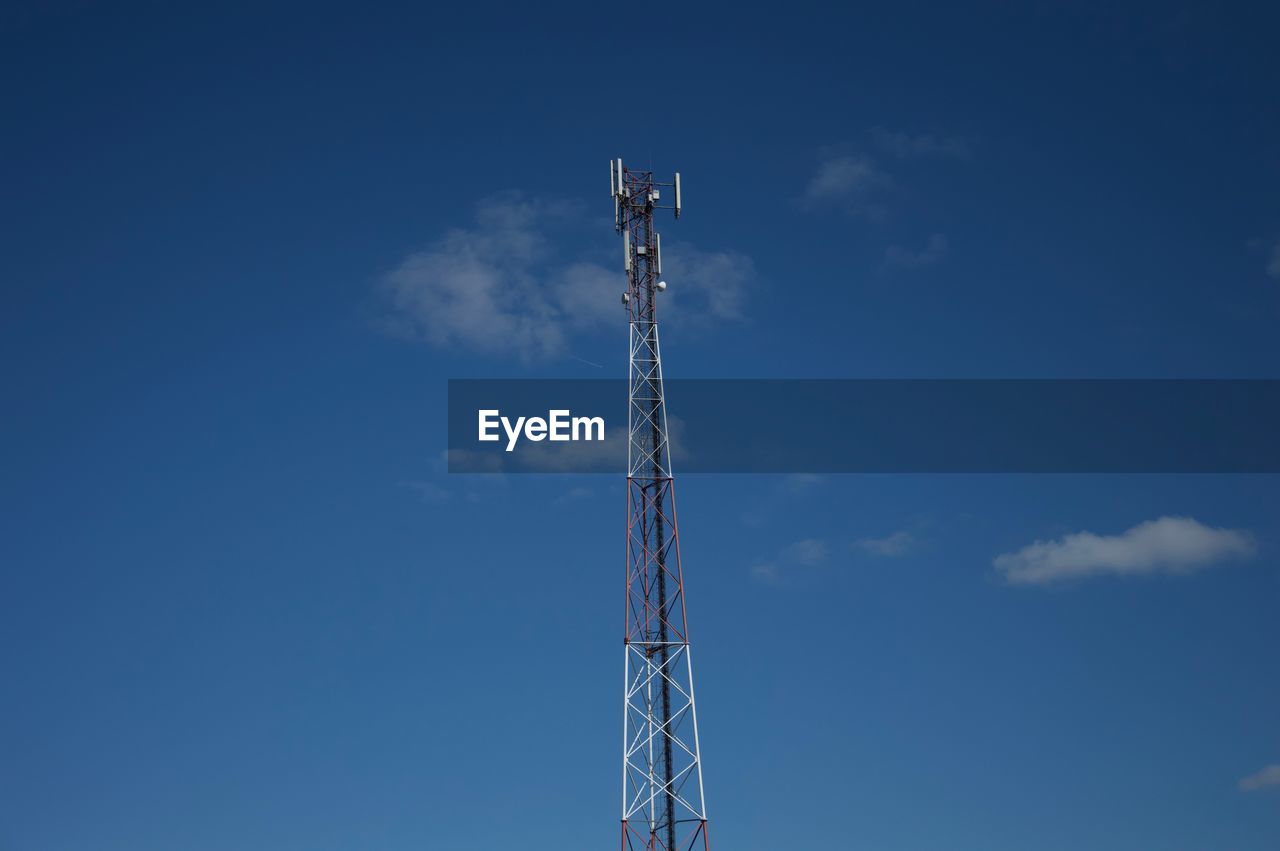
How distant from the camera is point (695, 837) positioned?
80875 mm

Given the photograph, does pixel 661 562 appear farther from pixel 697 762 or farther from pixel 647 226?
pixel 647 226

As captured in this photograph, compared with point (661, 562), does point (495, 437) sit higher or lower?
higher

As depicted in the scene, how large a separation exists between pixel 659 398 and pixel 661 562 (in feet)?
32.8

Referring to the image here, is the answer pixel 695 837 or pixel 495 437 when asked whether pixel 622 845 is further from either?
pixel 495 437

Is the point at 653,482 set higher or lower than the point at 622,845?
higher

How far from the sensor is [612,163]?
9350cm

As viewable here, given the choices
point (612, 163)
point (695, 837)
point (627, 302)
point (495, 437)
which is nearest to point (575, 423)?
point (495, 437)

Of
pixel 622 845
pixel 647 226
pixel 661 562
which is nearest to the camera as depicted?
pixel 622 845

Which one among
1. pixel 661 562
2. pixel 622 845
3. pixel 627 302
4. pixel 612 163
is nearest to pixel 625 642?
pixel 661 562

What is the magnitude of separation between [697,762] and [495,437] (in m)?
21.7

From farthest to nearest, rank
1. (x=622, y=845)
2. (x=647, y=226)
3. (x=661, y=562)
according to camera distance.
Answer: (x=647, y=226) → (x=661, y=562) → (x=622, y=845)

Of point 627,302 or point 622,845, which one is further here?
point 627,302

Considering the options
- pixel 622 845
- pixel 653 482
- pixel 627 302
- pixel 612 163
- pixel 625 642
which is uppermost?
pixel 612 163

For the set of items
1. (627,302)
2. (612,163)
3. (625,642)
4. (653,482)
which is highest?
(612,163)
